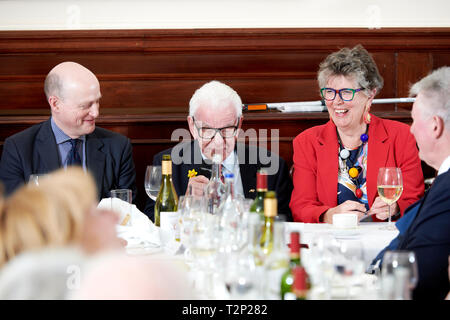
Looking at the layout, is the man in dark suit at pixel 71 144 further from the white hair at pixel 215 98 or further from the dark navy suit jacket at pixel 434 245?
the dark navy suit jacket at pixel 434 245

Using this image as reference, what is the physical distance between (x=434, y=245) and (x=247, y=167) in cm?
128

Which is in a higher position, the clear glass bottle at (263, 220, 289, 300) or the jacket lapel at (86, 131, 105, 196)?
the jacket lapel at (86, 131, 105, 196)

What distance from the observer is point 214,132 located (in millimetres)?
2672

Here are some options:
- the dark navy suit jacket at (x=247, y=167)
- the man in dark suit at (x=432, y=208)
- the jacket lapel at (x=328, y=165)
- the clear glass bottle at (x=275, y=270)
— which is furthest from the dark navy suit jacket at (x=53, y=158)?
the clear glass bottle at (x=275, y=270)

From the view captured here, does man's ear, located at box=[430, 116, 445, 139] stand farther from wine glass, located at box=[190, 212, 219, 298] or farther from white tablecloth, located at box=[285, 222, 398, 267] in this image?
wine glass, located at box=[190, 212, 219, 298]

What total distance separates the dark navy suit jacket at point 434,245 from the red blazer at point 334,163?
1.08m

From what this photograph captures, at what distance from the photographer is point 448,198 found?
1.65 m

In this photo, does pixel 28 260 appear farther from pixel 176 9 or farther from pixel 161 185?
pixel 176 9

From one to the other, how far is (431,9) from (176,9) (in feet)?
7.40

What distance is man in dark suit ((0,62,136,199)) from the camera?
9.77 ft

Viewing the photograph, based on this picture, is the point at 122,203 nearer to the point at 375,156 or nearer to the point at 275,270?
the point at 275,270

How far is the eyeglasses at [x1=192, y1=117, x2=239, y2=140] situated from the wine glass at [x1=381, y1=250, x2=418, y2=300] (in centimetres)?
153

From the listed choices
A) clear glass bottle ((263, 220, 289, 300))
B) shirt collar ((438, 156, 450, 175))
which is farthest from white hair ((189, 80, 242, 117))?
clear glass bottle ((263, 220, 289, 300))
